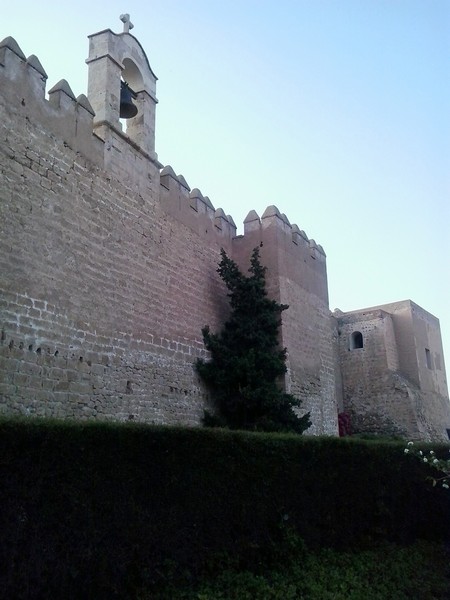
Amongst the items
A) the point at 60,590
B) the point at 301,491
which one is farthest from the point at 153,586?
the point at 301,491

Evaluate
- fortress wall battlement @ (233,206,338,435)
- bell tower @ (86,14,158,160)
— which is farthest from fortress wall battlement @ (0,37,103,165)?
fortress wall battlement @ (233,206,338,435)

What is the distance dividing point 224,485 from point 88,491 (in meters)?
1.91

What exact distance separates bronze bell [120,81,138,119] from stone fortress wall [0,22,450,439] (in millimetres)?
230

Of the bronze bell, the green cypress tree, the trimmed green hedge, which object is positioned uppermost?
the bronze bell

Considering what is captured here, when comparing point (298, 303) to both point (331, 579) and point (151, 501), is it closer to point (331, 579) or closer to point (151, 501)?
point (331, 579)

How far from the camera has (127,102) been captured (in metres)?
12.3

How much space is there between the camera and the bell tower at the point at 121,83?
36.7 ft

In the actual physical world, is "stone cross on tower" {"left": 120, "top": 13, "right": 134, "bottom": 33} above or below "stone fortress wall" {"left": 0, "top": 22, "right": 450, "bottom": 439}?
above

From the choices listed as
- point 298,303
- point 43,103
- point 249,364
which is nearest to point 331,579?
point 249,364

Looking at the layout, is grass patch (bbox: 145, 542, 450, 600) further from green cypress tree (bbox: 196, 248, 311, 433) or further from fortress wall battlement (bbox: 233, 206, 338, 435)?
fortress wall battlement (bbox: 233, 206, 338, 435)

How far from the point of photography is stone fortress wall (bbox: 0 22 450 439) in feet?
28.2

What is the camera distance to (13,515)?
15.0 ft

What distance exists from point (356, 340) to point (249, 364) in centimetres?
1341

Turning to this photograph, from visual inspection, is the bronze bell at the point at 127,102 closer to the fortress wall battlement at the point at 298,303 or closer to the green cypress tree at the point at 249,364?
the green cypress tree at the point at 249,364
